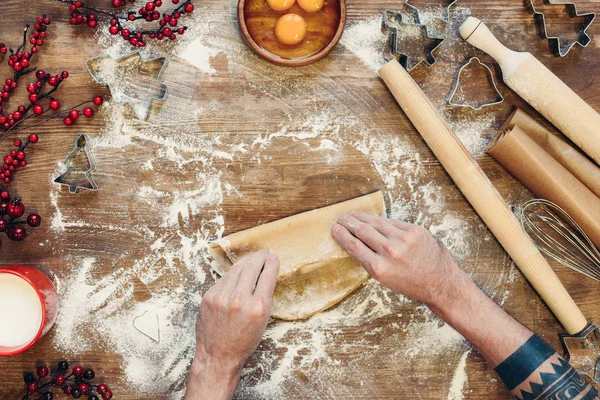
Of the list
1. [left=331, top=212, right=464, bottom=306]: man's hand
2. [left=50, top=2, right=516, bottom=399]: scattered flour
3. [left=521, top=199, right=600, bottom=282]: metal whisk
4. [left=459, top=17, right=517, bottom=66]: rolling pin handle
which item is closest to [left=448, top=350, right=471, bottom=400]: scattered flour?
[left=50, top=2, right=516, bottom=399]: scattered flour

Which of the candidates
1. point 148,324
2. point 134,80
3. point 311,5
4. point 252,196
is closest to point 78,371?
point 148,324

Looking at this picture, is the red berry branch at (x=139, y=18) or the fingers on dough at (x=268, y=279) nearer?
the fingers on dough at (x=268, y=279)

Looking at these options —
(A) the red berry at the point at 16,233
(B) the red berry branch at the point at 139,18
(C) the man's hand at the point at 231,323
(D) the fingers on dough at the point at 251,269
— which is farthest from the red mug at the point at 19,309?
(B) the red berry branch at the point at 139,18

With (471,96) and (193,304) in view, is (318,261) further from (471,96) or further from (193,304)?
(471,96)

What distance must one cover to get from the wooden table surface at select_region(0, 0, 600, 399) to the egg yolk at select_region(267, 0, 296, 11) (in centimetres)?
13

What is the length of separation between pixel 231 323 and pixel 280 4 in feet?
2.82

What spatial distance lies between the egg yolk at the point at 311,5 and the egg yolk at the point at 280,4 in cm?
3

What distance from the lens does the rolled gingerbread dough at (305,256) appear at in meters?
1.36

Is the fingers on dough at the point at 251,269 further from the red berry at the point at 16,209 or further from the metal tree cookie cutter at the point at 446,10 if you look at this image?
the metal tree cookie cutter at the point at 446,10

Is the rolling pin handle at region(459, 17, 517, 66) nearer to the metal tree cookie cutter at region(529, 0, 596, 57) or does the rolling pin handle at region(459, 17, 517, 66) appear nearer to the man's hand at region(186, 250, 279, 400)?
the metal tree cookie cutter at region(529, 0, 596, 57)

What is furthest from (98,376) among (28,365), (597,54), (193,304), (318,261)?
(597,54)

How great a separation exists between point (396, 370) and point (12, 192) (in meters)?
1.21

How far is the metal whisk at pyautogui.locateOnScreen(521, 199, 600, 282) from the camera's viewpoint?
1421mm

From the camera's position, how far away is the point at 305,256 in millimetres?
1360
